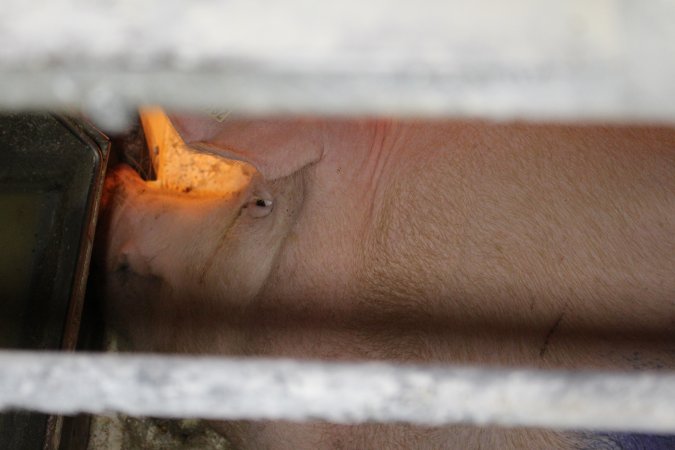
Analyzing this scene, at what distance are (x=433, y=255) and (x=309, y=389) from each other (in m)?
1.04

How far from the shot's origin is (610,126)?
137cm

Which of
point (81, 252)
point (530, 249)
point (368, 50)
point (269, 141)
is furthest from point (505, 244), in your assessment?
point (368, 50)

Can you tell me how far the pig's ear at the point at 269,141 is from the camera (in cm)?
154

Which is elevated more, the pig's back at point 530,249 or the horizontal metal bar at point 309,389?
the horizontal metal bar at point 309,389

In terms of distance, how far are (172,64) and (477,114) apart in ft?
0.56

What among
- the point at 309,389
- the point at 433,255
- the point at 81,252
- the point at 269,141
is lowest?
the point at 81,252

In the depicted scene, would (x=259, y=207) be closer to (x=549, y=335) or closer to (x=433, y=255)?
(x=433, y=255)

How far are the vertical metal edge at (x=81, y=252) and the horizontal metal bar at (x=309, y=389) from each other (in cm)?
115

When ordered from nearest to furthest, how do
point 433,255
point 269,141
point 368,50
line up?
point 368,50, point 433,255, point 269,141

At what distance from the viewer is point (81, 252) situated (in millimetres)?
1555

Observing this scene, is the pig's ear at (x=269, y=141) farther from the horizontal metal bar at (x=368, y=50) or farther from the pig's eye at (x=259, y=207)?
the horizontal metal bar at (x=368, y=50)

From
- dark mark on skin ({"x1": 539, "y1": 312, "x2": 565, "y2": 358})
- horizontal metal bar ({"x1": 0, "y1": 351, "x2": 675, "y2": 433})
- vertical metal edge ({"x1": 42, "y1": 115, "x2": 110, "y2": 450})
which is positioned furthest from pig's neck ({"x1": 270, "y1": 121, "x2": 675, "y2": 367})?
horizontal metal bar ({"x1": 0, "y1": 351, "x2": 675, "y2": 433})

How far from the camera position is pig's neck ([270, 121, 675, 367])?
1312mm

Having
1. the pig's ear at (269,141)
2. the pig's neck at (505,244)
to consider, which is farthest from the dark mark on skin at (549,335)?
the pig's ear at (269,141)
